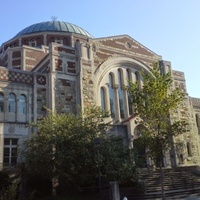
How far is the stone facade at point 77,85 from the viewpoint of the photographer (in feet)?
76.3

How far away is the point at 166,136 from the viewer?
17.3 meters

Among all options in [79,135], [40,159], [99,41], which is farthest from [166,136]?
[99,41]

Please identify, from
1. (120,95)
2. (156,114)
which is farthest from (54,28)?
(156,114)

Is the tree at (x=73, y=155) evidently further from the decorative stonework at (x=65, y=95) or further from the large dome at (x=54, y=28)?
the large dome at (x=54, y=28)

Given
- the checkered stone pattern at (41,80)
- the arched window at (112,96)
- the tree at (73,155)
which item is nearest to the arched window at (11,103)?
the checkered stone pattern at (41,80)

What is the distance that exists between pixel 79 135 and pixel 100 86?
1089 cm

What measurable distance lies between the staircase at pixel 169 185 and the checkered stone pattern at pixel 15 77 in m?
12.3

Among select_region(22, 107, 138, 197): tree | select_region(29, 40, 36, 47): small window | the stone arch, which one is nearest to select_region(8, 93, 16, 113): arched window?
select_region(22, 107, 138, 197): tree

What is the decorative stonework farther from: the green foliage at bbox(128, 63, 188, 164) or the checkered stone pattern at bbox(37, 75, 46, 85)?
the green foliage at bbox(128, 63, 188, 164)

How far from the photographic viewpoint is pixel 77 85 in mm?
25844

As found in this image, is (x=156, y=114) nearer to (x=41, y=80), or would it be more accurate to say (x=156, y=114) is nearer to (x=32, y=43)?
(x=41, y=80)

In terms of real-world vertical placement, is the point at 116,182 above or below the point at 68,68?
below

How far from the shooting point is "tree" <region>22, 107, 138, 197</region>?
17.1 meters

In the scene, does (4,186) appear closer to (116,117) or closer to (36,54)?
(116,117)
